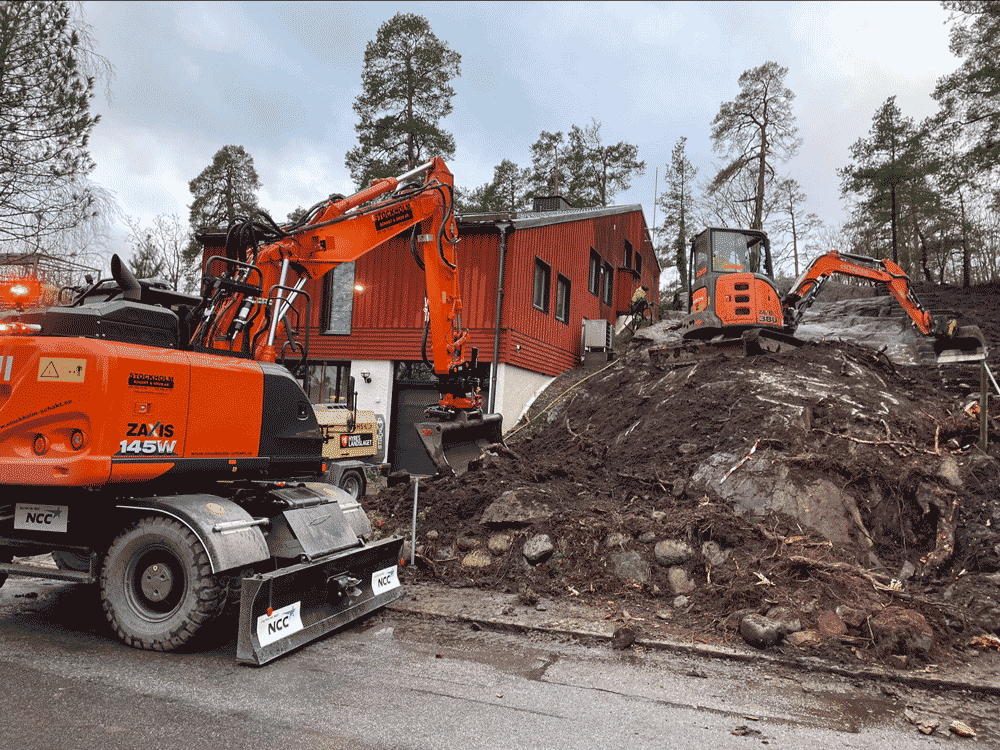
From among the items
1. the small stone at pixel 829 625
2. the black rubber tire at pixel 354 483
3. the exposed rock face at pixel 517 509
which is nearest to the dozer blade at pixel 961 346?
the exposed rock face at pixel 517 509

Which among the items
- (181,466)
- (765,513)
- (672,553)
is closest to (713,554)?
(672,553)

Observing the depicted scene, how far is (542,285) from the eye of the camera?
1739cm

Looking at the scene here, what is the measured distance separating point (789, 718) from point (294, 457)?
4493 millimetres

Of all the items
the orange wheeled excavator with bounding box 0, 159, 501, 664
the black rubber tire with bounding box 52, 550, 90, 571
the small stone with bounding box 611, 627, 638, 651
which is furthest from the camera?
the black rubber tire with bounding box 52, 550, 90, 571

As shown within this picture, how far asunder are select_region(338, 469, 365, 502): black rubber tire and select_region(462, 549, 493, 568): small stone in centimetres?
409

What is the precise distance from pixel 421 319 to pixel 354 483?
519 cm

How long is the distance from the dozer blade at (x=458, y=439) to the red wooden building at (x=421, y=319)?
5.50 m

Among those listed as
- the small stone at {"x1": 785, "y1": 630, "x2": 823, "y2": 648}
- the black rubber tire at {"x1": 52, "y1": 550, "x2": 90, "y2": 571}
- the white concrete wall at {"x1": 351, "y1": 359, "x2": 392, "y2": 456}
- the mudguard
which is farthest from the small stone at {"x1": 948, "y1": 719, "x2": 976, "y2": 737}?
the white concrete wall at {"x1": 351, "y1": 359, "x2": 392, "y2": 456}

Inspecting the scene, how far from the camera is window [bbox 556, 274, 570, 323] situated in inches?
732

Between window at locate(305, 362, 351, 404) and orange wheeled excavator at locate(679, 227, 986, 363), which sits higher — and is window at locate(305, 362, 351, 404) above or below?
below

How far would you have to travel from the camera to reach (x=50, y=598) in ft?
21.8

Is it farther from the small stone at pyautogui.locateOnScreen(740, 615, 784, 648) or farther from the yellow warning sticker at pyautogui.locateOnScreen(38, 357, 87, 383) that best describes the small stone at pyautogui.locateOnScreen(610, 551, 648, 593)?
the yellow warning sticker at pyautogui.locateOnScreen(38, 357, 87, 383)

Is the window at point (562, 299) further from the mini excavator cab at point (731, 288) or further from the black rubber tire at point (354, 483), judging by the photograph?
the black rubber tire at point (354, 483)

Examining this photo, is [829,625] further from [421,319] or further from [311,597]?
[421,319]
